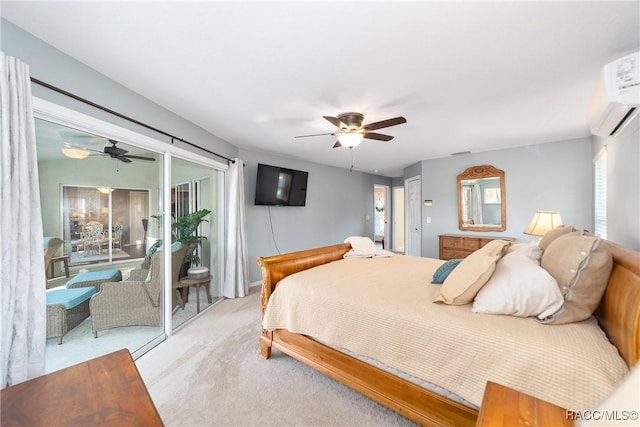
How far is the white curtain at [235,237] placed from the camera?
12.5 feet

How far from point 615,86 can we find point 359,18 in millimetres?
1589

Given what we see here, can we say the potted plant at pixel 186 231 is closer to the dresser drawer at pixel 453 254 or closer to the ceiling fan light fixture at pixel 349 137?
the ceiling fan light fixture at pixel 349 137

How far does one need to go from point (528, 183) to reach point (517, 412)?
444 cm

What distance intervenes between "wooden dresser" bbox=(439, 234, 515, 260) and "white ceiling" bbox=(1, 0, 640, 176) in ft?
6.63

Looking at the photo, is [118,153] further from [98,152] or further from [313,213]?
[313,213]

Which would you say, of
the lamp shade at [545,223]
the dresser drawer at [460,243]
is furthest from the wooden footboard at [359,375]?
the dresser drawer at [460,243]

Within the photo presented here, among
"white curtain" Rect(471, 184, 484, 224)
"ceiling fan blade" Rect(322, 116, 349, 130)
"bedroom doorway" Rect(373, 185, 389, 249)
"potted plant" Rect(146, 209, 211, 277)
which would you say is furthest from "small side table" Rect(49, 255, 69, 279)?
"bedroom doorway" Rect(373, 185, 389, 249)

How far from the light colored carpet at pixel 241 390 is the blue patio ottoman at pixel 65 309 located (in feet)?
2.05

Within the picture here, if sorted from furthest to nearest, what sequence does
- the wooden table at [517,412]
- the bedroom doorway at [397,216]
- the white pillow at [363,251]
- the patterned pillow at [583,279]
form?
the bedroom doorway at [397,216] → the white pillow at [363,251] → the patterned pillow at [583,279] → the wooden table at [517,412]

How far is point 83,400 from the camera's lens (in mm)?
876

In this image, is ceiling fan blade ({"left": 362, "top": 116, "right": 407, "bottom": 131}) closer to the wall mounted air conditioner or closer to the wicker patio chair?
the wall mounted air conditioner

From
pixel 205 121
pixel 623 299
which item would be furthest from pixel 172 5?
pixel 623 299

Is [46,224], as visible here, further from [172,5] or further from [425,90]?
[425,90]

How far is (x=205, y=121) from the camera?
9.96 ft
